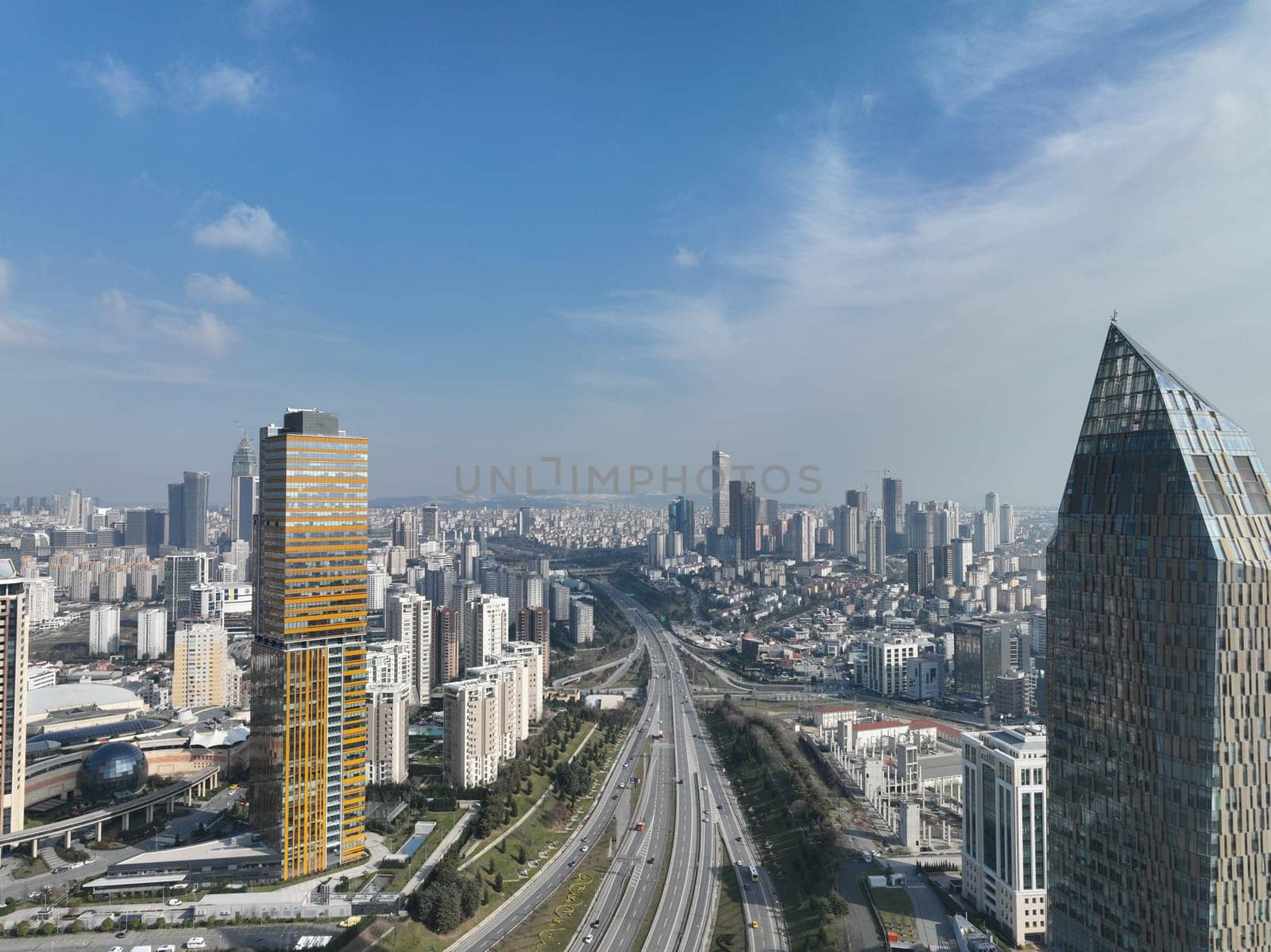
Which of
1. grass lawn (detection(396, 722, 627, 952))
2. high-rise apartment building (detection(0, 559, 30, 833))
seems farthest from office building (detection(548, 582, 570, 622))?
high-rise apartment building (detection(0, 559, 30, 833))

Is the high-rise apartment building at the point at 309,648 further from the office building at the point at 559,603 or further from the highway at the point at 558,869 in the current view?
the office building at the point at 559,603

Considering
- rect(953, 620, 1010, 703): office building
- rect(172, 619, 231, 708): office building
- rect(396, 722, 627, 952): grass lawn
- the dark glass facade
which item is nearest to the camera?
rect(396, 722, 627, 952): grass lawn

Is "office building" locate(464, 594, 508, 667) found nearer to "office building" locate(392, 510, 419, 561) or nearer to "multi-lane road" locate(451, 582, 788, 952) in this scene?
"multi-lane road" locate(451, 582, 788, 952)

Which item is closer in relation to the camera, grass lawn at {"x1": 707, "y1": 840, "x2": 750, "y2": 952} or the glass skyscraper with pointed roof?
the glass skyscraper with pointed roof

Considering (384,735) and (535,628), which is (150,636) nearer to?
(535,628)

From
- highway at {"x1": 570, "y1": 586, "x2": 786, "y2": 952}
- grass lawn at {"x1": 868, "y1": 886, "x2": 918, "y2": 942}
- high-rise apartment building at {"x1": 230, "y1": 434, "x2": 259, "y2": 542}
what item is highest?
high-rise apartment building at {"x1": 230, "y1": 434, "x2": 259, "y2": 542}

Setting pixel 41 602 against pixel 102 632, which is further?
pixel 41 602

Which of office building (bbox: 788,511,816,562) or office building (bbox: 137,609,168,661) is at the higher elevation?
office building (bbox: 788,511,816,562)

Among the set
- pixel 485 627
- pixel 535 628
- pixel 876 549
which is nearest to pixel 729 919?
pixel 485 627

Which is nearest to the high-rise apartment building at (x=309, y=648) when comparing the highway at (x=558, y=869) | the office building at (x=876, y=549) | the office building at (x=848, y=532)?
the highway at (x=558, y=869)
